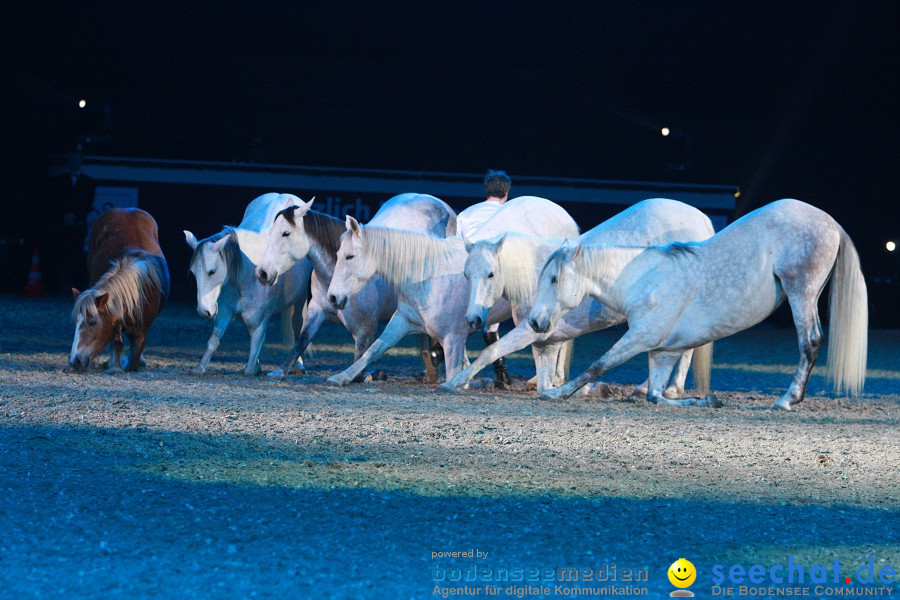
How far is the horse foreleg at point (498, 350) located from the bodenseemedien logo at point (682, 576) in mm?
4264

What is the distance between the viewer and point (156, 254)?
32.6 ft

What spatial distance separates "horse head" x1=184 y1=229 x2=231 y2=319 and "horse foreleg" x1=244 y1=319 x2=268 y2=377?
40 cm

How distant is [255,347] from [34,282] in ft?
36.7

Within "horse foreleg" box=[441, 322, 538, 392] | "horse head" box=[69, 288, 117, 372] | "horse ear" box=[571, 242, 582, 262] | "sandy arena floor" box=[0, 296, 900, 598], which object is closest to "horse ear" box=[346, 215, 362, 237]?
"sandy arena floor" box=[0, 296, 900, 598]

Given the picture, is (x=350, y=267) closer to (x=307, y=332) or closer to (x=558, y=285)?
(x=307, y=332)

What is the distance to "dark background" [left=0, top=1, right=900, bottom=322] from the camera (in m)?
19.0

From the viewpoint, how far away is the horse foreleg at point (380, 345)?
27.6 ft

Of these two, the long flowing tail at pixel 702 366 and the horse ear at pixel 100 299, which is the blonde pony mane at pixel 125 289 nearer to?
the horse ear at pixel 100 299

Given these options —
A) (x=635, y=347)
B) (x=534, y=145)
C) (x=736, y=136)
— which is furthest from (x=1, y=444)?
(x=736, y=136)

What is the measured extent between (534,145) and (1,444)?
49.3ft

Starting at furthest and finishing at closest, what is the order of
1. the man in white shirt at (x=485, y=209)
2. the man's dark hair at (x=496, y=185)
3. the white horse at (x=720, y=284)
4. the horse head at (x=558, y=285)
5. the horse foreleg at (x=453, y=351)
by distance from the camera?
the man's dark hair at (x=496, y=185)
the man in white shirt at (x=485, y=209)
the horse foreleg at (x=453, y=351)
the white horse at (x=720, y=284)
the horse head at (x=558, y=285)

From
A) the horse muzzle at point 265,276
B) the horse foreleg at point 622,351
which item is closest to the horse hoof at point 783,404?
the horse foreleg at point 622,351

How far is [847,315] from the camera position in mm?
8031

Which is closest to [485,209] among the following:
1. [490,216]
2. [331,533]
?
[490,216]
